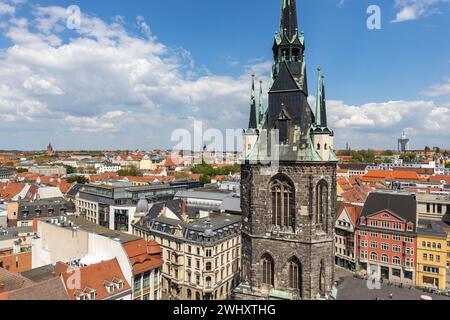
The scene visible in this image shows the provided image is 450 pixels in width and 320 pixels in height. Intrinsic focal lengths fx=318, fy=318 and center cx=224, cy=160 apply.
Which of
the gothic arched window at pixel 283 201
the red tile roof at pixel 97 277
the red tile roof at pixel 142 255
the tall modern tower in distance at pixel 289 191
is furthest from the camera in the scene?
the red tile roof at pixel 142 255

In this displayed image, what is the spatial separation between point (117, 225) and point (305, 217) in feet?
186

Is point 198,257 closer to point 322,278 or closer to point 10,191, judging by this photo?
point 322,278

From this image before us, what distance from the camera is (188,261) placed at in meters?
44.3

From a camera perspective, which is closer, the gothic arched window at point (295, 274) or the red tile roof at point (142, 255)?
the gothic arched window at point (295, 274)

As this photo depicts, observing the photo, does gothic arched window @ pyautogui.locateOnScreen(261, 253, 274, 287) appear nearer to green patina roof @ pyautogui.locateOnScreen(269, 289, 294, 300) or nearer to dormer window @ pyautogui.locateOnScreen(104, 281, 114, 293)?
green patina roof @ pyautogui.locateOnScreen(269, 289, 294, 300)

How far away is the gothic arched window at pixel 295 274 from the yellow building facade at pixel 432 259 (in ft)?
124

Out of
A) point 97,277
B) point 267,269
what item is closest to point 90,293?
point 97,277

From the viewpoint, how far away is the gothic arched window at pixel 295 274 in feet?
64.4

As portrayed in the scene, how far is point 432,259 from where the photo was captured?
47125 mm

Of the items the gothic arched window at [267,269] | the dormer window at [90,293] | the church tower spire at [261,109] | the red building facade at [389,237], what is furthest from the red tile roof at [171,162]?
the gothic arched window at [267,269]

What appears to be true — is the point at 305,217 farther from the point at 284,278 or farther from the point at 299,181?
the point at 284,278

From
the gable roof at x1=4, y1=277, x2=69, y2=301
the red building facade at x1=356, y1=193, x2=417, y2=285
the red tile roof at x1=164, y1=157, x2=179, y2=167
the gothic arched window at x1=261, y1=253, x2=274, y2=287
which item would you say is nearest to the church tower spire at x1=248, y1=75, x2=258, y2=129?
the gothic arched window at x1=261, y1=253, x2=274, y2=287

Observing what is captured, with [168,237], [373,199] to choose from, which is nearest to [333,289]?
[168,237]

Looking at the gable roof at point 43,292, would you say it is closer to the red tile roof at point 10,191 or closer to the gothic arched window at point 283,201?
the gothic arched window at point 283,201
